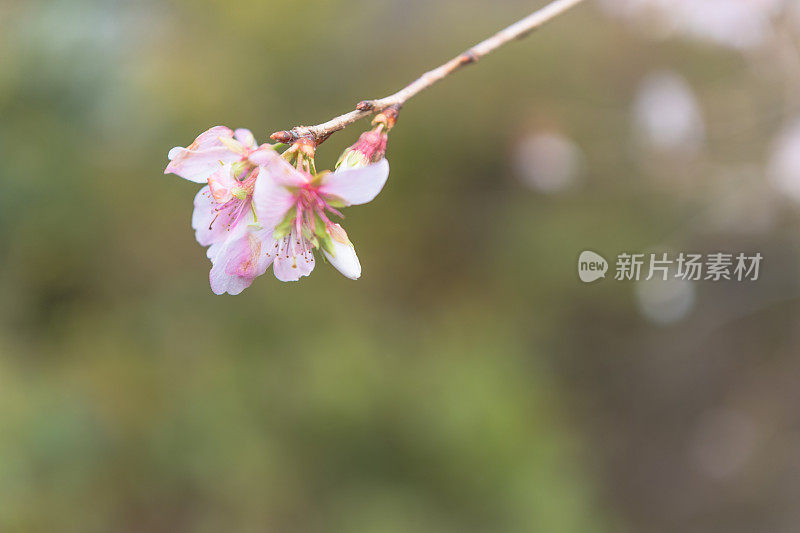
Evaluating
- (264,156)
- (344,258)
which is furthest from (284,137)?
(344,258)

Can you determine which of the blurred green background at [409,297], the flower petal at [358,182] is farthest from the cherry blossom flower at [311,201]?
the blurred green background at [409,297]

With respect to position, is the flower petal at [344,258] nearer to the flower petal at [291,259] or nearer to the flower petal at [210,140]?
the flower petal at [291,259]

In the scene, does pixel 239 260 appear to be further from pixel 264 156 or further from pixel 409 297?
pixel 409 297

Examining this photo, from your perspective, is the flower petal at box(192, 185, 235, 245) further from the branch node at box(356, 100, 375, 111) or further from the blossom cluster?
the branch node at box(356, 100, 375, 111)

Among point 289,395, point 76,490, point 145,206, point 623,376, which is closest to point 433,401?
point 289,395

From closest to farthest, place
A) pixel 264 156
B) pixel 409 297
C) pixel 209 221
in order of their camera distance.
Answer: pixel 264 156
pixel 209 221
pixel 409 297

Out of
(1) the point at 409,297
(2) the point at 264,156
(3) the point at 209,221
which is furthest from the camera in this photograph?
(1) the point at 409,297

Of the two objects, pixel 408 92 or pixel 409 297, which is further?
pixel 409 297
